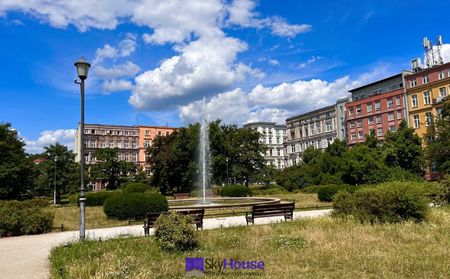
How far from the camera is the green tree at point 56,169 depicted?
4859cm

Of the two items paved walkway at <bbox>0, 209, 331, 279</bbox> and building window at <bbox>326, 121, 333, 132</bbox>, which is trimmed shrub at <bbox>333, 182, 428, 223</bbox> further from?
building window at <bbox>326, 121, 333, 132</bbox>

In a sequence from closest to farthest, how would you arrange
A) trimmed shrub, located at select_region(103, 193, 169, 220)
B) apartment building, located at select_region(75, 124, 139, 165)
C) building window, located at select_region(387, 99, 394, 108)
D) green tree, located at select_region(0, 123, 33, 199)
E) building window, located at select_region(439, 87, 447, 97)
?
1. trimmed shrub, located at select_region(103, 193, 169, 220)
2. green tree, located at select_region(0, 123, 33, 199)
3. building window, located at select_region(439, 87, 447, 97)
4. building window, located at select_region(387, 99, 394, 108)
5. apartment building, located at select_region(75, 124, 139, 165)

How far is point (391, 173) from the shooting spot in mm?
40562

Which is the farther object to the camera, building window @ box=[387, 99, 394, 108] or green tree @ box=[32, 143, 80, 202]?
building window @ box=[387, 99, 394, 108]

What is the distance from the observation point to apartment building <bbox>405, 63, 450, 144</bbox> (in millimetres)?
58594

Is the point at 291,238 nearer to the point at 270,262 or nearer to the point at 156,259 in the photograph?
the point at 270,262

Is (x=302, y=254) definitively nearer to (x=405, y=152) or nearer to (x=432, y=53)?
(x=405, y=152)

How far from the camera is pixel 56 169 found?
158 feet

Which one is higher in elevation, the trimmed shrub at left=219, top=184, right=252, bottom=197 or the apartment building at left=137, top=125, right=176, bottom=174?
the apartment building at left=137, top=125, right=176, bottom=174

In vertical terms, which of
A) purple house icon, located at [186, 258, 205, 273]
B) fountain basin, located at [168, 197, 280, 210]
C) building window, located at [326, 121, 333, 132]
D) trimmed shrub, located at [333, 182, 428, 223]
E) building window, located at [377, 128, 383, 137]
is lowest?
purple house icon, located at [186, 258, 205, 273]

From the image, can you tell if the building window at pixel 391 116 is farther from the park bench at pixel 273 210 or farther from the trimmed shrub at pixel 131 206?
the trimmed shrub at pixel 131 206

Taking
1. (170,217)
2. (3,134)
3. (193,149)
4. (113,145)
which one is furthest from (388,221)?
(113,145)

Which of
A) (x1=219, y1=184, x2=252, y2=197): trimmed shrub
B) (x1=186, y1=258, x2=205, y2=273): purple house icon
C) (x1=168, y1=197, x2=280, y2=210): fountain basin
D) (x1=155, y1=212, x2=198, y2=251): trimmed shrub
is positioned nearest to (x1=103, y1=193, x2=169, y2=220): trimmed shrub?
(x1=168, y1=197, x2=280, y2=210): fountain basin

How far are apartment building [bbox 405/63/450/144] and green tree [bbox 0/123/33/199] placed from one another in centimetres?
5332
